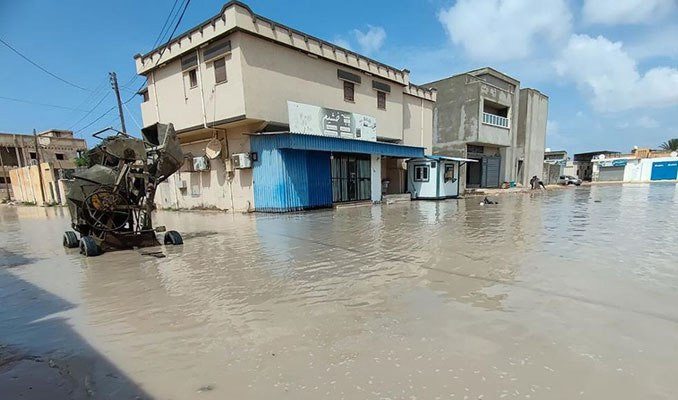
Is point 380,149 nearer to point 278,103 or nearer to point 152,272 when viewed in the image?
point 278,103

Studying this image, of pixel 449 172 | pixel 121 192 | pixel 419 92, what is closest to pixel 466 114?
pixel 419 92

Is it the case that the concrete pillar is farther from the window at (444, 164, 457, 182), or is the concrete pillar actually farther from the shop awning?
the window at (444, 164, 457, 182)

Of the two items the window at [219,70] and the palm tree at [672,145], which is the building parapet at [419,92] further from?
the palm tree at [672,145]

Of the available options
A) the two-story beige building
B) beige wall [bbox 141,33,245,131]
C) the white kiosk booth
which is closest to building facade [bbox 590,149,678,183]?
the white kiosk booth

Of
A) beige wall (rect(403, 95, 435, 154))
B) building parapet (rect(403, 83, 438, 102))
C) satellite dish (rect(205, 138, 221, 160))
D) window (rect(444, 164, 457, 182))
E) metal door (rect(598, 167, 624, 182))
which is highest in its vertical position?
building parapet (rect(403, 83, 438, 102))

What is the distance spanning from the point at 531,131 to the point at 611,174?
2927 centimetres

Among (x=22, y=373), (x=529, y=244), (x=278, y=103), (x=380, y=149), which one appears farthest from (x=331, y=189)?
(x=22, y=373)

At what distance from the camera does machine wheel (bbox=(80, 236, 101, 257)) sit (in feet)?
21.8

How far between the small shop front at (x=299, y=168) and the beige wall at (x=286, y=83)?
1.59m

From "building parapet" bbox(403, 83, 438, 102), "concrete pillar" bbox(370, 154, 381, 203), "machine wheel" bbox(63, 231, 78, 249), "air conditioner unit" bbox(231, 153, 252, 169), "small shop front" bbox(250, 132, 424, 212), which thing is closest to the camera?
"machine wheel" bbox(63, 231, 78, 249)

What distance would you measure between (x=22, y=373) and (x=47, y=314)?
153 cm

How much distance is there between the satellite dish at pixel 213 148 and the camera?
1450 cm

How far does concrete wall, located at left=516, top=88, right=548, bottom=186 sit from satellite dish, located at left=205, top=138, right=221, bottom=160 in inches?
1173

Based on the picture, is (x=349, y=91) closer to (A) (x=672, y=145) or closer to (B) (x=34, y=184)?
(B) (x=34, y=184)
